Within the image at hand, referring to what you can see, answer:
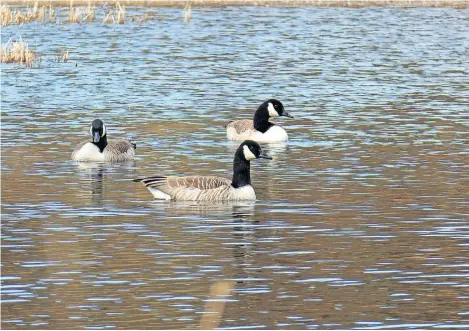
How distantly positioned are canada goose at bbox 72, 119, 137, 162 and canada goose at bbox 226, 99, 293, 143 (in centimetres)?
369

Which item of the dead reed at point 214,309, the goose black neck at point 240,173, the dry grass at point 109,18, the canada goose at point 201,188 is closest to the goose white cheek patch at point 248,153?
the goose black neck at point 240,173

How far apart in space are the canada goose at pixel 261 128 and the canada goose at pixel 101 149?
369 centimetres

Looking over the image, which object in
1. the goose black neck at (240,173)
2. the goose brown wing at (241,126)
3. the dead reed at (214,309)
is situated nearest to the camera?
the dead reed at (214,309)

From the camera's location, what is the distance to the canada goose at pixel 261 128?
98.6 ft

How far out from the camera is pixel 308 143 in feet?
96.5

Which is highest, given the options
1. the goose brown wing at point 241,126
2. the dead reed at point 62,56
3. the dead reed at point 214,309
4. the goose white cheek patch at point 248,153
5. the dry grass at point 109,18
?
the goose white cheek patch at point 248,153

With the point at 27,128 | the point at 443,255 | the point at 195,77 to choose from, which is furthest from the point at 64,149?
the point at 195,77

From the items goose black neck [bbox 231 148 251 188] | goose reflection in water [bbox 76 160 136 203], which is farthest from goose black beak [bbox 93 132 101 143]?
goose black neck [bbox 231 148 251 188]

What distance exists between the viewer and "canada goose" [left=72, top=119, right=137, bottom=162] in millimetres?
26516

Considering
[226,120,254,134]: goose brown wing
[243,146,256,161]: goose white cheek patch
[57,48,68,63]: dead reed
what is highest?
[243,146,256,161]: goose white cheek patch

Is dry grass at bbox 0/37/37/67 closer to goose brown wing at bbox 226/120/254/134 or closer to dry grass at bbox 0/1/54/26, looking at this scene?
dry grass at bbox 0/1/54/26

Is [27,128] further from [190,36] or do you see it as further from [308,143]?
[190,36]

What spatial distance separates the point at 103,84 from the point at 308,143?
44.7 feet

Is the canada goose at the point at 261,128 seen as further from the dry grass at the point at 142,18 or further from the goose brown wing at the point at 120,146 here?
the dry grass at the point at 142,18
